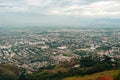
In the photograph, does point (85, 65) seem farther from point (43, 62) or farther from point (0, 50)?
point (0, 50)

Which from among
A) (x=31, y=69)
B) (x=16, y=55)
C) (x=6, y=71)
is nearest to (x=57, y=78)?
(x=6, y=71)

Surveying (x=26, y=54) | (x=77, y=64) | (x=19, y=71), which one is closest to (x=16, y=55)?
(x=26, y=54)

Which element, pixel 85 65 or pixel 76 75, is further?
pixel 85 65

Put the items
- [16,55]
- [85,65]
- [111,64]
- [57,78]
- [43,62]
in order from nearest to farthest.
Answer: [57,78], [111,64], [85,65], [43,62], [16,55]

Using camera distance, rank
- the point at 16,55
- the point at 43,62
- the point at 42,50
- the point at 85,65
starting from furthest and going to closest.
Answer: the point at 42,50 < the point at 16,55 < the point at 43,62 < the point at 85,65

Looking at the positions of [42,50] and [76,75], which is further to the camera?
[42,50]

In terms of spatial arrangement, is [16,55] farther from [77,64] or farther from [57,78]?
[57,78]

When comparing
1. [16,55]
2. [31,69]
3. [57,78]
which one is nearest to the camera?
[57,78]

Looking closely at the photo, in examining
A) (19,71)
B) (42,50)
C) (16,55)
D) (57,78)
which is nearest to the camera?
(57,78)
